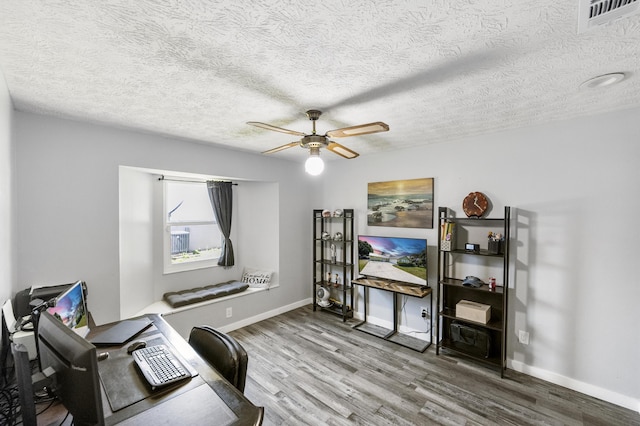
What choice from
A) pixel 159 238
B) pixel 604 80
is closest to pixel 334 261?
pixel 159 238

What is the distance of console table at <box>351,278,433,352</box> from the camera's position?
3270 millimetres

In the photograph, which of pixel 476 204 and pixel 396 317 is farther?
pixel 396 317

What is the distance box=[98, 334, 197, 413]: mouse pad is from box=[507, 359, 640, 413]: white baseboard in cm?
315

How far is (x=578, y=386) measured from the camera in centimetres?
249

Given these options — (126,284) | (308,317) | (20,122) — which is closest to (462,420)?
(308,317)

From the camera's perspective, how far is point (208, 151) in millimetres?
3447

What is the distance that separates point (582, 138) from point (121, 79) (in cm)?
373

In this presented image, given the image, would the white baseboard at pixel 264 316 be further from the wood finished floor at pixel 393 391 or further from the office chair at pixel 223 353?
the office chair at pixel 223 353

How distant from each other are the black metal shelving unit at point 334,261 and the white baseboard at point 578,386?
211cm

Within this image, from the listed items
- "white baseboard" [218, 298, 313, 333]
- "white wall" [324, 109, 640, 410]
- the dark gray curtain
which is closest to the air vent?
"white wall" [324, 109, 640, 410]

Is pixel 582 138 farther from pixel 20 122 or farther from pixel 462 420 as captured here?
pixel 20 122

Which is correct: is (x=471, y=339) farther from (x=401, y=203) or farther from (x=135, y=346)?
(x=135, y=346)

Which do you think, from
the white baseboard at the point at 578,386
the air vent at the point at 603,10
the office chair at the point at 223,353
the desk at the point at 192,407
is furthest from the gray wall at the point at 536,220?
the air vent at the point at 603,10

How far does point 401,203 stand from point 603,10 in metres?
2.70
